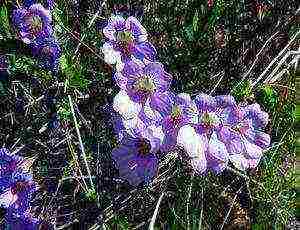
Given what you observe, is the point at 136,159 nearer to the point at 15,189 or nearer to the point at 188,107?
the point at 188,107

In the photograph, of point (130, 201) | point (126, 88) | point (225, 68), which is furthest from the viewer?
point (225, 68)

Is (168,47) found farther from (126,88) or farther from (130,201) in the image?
(130,201)

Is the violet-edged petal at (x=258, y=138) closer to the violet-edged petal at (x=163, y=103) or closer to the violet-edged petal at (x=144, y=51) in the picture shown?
the violet-edged petal at (x=163, y=103)

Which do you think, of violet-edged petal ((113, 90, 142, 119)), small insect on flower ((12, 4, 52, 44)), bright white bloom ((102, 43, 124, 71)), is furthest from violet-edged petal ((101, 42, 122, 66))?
small insect on flower ((12, 4, 52, 44))

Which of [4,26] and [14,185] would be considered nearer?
[14,185]

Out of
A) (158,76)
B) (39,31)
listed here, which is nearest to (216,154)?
(158,76)

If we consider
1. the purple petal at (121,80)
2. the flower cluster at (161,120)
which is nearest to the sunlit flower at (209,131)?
the flower cluster at (161,120)

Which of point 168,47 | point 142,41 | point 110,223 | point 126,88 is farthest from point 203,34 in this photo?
point 110,223
